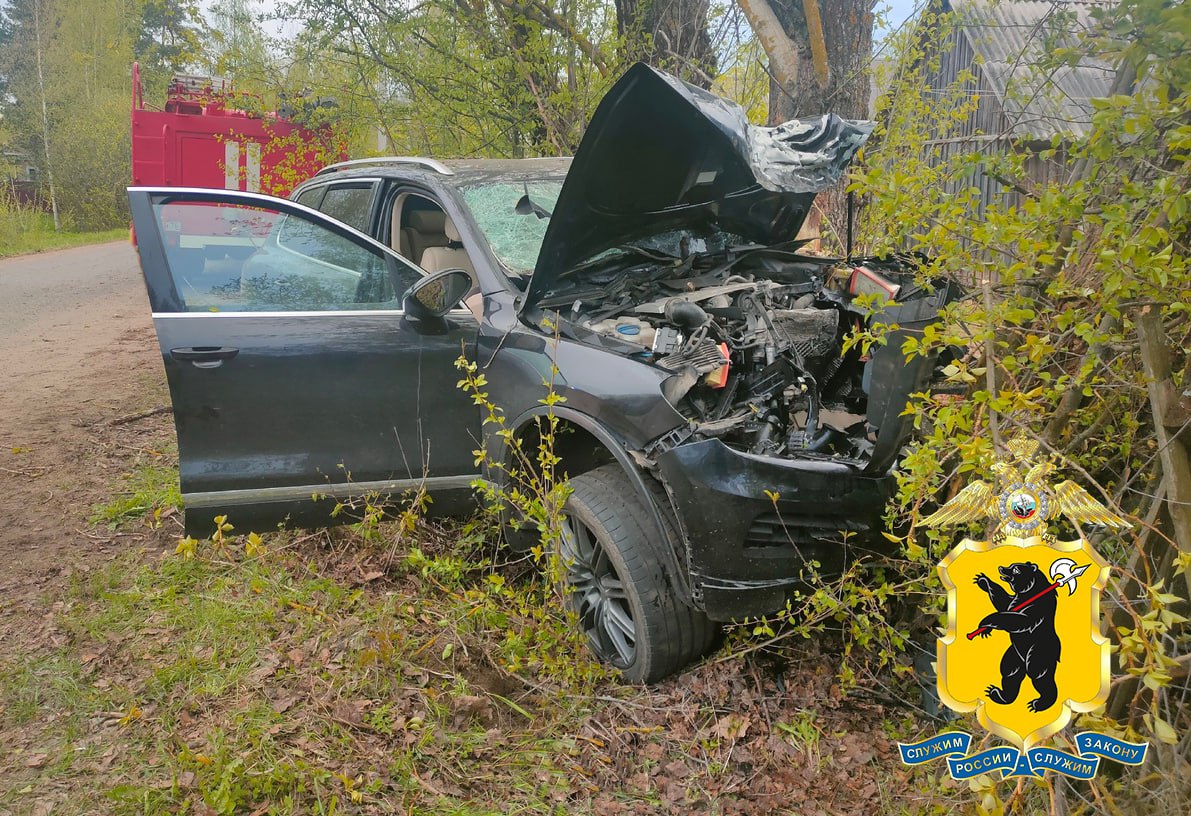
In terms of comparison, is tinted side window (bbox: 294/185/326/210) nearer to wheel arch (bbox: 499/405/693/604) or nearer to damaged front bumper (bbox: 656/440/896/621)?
wheel arch (bbox: 499/405/693/604)

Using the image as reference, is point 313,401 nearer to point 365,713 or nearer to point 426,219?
point 365,713

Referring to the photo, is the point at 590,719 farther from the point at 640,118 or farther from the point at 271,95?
the point at 271,95

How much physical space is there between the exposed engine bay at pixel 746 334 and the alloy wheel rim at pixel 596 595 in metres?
0.68

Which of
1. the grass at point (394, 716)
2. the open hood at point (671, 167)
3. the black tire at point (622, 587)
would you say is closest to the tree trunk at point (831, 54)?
the open hood at point (671, 167)

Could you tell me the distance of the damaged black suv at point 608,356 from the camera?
285 centimetres

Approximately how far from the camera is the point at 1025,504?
1.67m

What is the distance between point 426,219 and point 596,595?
2.51m

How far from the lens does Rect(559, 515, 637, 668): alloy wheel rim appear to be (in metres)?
3.21

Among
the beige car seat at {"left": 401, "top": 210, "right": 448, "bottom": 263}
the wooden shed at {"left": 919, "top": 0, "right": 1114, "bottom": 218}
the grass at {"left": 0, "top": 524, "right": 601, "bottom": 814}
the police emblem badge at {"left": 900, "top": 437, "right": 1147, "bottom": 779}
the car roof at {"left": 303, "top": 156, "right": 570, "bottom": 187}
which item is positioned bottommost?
the grass at {"left": 0, "top": 524, "right": 601, "bottom": 814}

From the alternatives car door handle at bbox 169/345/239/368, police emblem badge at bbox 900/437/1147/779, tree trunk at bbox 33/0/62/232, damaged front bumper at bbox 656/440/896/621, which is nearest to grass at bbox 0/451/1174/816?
damaged front bumper at bbox 656/440/896/621

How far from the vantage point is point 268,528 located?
12.3 ft

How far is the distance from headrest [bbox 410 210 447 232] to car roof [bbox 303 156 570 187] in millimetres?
288

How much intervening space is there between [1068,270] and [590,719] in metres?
2.05

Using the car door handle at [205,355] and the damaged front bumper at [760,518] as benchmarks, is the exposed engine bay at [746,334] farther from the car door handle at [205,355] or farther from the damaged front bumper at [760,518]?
the car door handle at [205,355]
